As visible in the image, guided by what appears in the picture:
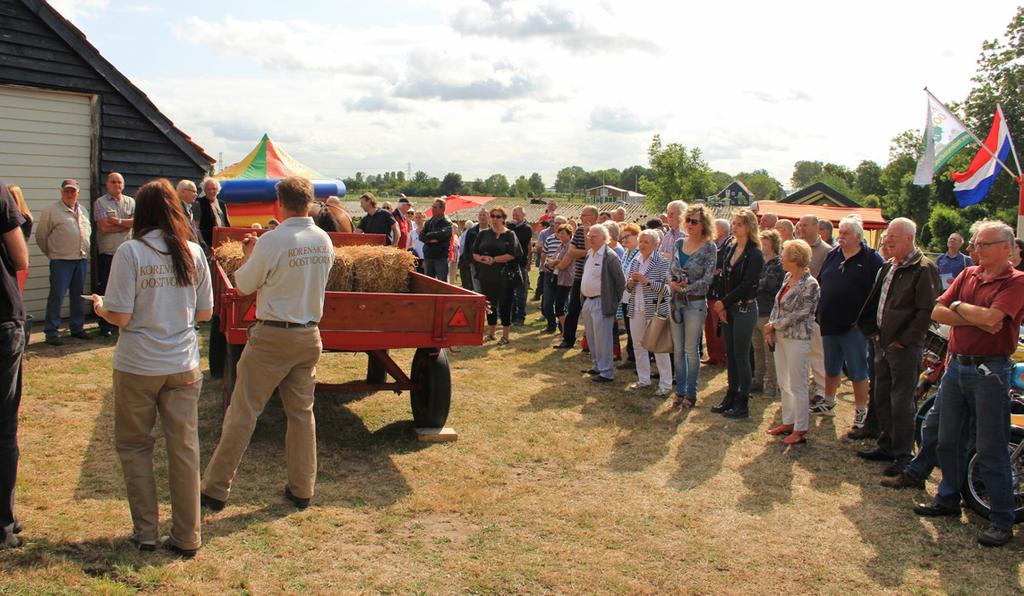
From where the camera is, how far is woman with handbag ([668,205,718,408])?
291 inches

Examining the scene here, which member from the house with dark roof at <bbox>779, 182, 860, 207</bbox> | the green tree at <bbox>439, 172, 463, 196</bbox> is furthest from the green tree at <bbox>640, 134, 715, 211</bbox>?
the green tree at <bbox>439, 172, 463, 196</bbox>

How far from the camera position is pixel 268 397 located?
468 centimetres

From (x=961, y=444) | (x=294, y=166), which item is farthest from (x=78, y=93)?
(x=961, y=444)

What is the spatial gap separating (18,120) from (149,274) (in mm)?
8331

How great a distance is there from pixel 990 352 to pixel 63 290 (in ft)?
31.7

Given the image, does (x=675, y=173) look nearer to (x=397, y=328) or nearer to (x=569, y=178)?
(x=397, y=328)

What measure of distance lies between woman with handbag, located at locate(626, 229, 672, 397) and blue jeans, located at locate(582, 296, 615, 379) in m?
0.34

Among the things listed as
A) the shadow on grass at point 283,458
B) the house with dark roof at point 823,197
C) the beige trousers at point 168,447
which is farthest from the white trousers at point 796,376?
the house with dark roof at point 823,197

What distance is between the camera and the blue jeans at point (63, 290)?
369 inches

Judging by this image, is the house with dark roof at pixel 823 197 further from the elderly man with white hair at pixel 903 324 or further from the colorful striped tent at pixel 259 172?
the elderly man with white hair at pixel 903 324

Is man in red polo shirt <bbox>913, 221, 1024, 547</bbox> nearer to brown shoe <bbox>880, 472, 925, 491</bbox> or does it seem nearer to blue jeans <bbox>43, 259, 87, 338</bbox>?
brown shoe <bbox>880, 472, 925, 491</bbox>

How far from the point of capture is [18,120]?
407 inches

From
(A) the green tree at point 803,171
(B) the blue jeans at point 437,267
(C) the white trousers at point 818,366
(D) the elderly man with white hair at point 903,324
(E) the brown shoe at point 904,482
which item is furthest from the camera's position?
(A) the green tree at point 803,171

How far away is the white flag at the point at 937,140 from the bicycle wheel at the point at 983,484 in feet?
35.5
